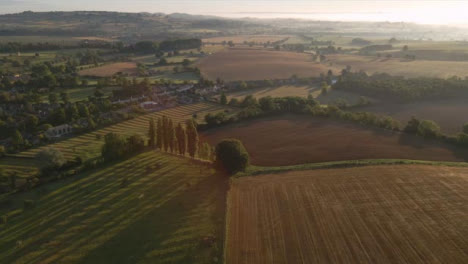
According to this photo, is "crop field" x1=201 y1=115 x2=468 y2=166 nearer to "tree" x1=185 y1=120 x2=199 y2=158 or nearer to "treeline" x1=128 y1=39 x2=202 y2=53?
"tree" x1=185 y1=120 x2=199 y2=158

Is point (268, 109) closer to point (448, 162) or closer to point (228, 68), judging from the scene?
point (448, 162)

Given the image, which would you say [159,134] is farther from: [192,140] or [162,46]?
[162,46]

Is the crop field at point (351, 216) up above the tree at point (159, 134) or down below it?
below

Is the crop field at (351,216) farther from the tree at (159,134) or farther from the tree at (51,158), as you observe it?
the tree at (51,158)

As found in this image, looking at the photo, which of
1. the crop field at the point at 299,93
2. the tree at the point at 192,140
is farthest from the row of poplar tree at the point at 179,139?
the crop field at the point at 299,93

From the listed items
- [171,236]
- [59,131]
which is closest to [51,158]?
[59,131]
